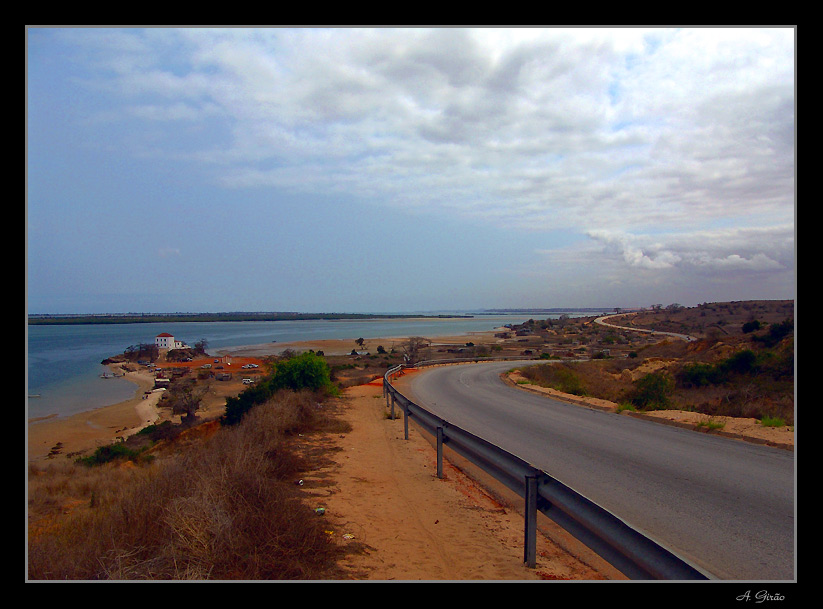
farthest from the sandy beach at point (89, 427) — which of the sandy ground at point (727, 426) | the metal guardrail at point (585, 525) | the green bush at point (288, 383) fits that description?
the sandy ground at point (727, 426)

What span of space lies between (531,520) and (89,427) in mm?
34251

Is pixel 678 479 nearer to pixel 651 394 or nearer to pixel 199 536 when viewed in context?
pixel 199 536

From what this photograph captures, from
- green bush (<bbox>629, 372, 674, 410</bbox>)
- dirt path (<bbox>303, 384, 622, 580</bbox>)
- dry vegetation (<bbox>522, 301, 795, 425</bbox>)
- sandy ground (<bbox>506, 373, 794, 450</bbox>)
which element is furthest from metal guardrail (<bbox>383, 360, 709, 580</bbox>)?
green bush (<bbox>629, 372, 674, 410</bbox>)

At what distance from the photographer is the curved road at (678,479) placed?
5.18 m

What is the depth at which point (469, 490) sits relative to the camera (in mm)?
7555

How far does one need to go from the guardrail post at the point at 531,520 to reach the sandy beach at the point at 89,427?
24.3 metres

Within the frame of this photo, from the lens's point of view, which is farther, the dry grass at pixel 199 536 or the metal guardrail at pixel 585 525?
the dry grass at pixel 199 536

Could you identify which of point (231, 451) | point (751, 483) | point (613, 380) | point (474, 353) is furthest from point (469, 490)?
point (474, 353)

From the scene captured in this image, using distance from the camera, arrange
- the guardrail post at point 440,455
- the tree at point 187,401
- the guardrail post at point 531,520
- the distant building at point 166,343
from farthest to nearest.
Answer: the distant building at point 166,343, the tree at point 187,401, the guardrail post at point 440,455, the guardrail post at point 531,520

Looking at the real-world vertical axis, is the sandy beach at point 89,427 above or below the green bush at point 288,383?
below

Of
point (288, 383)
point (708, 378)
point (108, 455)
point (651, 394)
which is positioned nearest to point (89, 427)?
point (108, 455)

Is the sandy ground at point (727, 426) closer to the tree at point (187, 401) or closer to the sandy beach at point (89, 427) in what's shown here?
the tree at point (187, 401)

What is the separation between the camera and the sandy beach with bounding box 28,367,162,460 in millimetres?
24406

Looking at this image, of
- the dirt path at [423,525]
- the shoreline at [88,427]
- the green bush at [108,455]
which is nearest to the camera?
the dirt path at [423,525]
